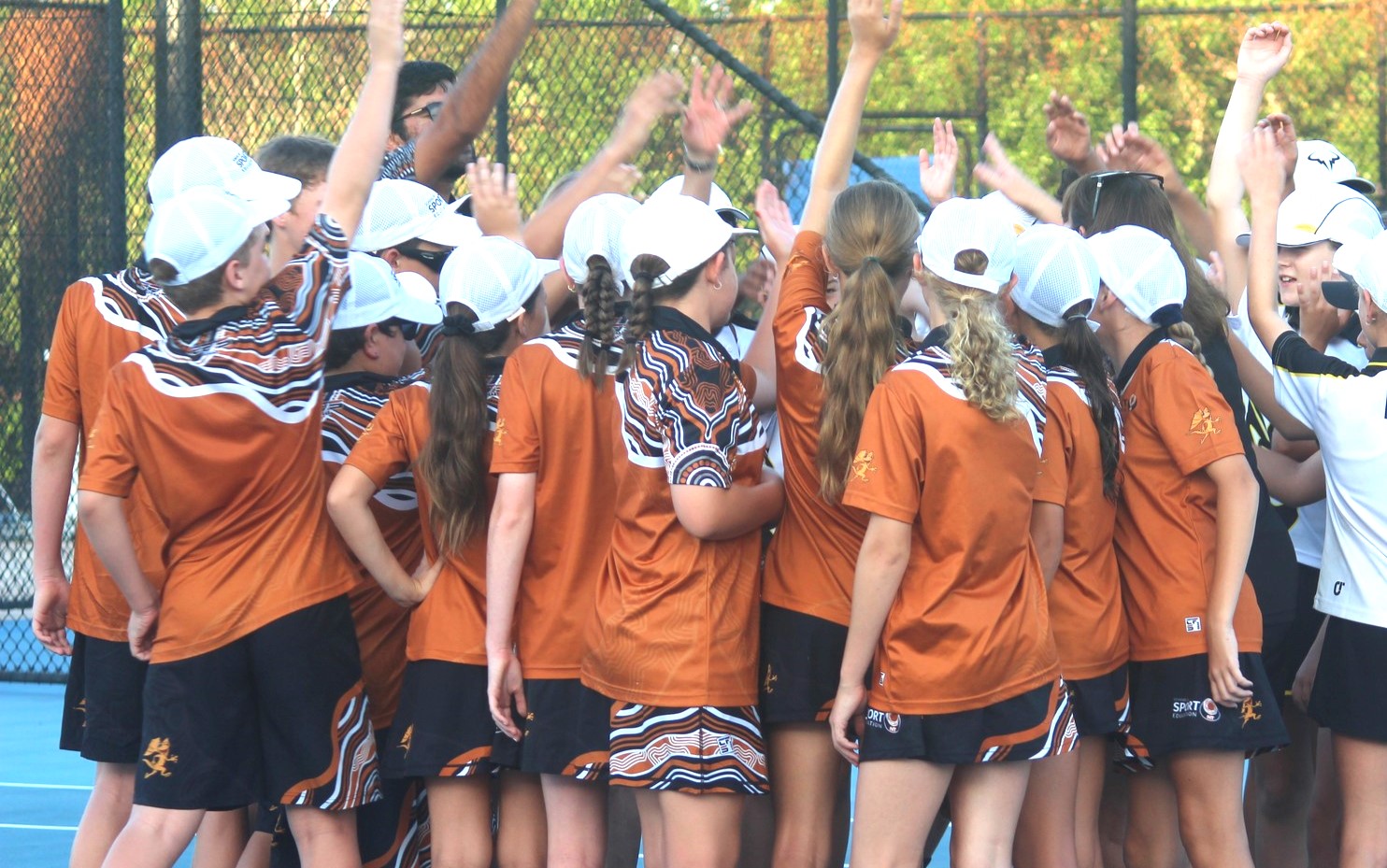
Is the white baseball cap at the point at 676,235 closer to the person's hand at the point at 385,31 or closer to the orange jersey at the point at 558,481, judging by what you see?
the orange jersey at the point at 558,481

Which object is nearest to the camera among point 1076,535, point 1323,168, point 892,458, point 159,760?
point 892,458

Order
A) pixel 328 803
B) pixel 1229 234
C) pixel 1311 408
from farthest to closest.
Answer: pixel 1229 234, pixel 1311 408, pixel 328 803

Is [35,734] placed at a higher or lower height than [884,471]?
lower

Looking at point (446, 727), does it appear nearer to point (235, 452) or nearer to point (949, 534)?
point (235, 452)

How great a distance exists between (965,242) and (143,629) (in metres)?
1.99

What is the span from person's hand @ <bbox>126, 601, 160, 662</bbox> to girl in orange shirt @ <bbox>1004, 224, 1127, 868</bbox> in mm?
1976

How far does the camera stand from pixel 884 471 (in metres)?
3.24

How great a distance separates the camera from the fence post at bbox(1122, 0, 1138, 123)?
23.4 feet

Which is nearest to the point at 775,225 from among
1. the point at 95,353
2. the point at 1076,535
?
the point at 1076,535

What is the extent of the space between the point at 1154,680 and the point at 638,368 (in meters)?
1.42

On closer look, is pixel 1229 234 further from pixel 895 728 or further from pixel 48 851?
pixel 48 851

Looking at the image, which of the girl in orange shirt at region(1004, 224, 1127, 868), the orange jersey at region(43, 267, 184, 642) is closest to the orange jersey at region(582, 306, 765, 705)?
the girl in orange shirt at region(1004, 224, 1127, 868)

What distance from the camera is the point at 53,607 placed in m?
4.09

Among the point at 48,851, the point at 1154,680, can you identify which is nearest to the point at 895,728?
the point at 1154,680
